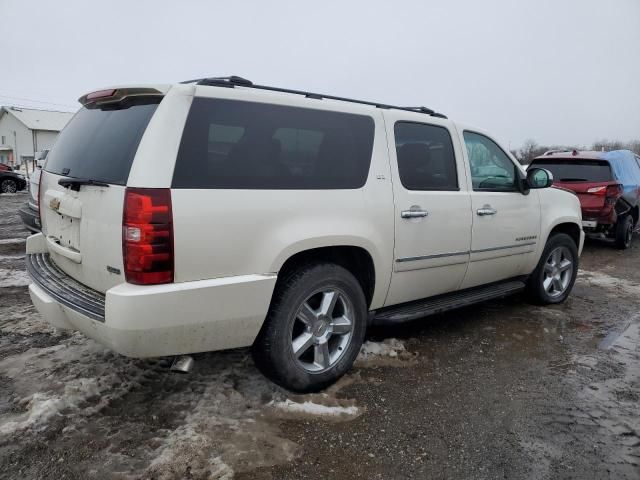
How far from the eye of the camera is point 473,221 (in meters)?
3.90

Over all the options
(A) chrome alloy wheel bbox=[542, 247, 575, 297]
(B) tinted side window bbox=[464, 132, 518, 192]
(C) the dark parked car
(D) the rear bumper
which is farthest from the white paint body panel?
(C) the dark parked car

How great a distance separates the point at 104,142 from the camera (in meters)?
2.77

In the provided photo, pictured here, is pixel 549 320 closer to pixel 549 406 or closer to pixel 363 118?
pixel 549 406

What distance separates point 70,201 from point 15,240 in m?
6.42

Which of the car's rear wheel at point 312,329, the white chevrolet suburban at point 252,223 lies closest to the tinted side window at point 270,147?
the white chevrolet suburban at point 252,223

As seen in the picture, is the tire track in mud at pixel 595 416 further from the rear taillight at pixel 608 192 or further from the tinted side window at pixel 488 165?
the rear taillight at pixel 608 192

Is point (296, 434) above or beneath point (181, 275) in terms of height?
beneath

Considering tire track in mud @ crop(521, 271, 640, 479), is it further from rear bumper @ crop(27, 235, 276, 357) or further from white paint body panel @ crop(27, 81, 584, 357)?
rear bumper @ crop(27, 235, 276, 357)

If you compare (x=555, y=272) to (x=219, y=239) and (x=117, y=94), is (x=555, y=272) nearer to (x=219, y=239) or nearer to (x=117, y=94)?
(x=219, y=239)

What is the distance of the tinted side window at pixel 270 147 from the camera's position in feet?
8.21

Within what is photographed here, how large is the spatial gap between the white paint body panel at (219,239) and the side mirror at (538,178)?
1.35 meters

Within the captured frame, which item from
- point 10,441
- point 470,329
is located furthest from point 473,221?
point 10,441

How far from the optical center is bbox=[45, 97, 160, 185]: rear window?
253cm

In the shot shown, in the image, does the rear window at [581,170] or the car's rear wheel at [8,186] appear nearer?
the rear window at [581,170]
